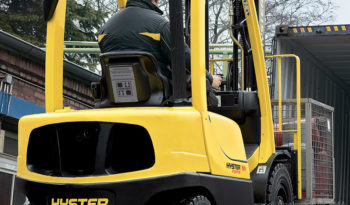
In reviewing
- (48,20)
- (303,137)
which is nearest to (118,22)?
(48,20)

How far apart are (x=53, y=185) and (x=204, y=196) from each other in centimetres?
109

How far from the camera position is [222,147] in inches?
191

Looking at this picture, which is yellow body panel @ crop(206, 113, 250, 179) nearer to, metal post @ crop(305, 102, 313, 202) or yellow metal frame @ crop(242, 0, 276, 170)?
yellow metal frame @ crop(242, 0, 276, 170)

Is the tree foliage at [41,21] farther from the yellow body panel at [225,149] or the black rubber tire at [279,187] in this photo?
the yellow body panel at [225,149]

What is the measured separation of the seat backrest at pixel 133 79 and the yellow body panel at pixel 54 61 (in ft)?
1.51

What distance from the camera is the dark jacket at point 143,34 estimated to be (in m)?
4.88

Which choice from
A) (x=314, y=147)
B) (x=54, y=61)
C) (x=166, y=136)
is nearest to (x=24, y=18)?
(x=314, y=147)

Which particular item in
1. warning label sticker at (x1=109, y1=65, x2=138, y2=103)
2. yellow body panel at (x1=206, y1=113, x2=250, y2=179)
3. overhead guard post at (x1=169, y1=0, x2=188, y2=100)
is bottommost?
yellow body panel at (x1=206, y1=113, x2=250, y2=179)

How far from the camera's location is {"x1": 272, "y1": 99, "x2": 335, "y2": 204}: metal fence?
285 inches

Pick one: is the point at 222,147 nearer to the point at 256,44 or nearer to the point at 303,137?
the point at 256,44

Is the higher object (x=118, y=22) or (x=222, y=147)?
(x=118, y=22)

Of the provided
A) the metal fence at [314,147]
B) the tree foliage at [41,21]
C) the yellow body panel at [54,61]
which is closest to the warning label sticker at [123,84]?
the yellow body panel at [54,61]

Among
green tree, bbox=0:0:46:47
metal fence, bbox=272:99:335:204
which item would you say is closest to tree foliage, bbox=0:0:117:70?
green tree, bbox=0:0:46:47

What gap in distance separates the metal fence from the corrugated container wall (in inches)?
74.6
